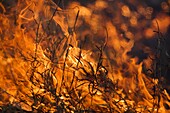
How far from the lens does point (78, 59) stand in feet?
6.76

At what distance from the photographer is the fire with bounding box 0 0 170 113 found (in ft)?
6.53

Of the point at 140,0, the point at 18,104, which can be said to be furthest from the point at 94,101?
the point at 140,0

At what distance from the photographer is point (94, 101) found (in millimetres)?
2082

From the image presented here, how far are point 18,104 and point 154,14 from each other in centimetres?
99

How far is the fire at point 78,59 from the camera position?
1991 millimetres

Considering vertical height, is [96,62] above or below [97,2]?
below

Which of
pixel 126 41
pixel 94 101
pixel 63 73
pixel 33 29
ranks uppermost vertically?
pixel 33 29

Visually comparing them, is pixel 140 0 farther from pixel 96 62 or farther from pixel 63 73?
pixel 63 73

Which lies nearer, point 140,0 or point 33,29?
point 140,0

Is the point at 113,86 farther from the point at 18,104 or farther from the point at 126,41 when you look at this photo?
the point at 18,104

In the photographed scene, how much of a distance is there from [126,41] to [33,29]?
0.56 m

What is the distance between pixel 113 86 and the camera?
80.4 inches

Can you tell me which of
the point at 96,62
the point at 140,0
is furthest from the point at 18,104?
the point at 140,0

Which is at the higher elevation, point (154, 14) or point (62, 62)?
point (154, 14)
